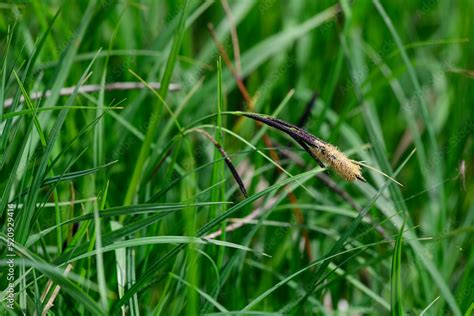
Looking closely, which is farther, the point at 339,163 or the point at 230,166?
the point at 230,166

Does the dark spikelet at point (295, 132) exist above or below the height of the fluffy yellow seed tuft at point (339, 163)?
above

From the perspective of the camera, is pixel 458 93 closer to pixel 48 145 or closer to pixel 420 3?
pixel 420 3

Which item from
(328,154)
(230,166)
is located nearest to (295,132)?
(328,154)

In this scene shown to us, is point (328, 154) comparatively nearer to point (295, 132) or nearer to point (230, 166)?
point (295, 132)

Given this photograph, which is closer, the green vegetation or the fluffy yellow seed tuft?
the fluffy yellow seed tuft

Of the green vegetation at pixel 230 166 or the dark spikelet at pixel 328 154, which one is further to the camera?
the green vegetation at pixel 230 166

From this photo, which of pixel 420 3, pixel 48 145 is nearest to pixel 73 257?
pixel 48 145

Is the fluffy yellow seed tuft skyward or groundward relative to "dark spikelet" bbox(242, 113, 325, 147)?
groundward

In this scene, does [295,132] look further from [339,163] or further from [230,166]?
[230,166]
